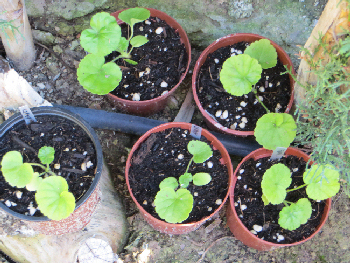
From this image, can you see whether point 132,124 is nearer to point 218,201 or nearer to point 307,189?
point 218,201

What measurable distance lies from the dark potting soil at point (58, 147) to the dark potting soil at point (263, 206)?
2.82ft

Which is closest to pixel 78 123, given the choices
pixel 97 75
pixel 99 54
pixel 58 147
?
pixel 58 147

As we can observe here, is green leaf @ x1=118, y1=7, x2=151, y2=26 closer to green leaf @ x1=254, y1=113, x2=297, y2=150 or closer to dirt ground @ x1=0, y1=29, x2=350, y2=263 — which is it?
dirt ground @ x1=0, y1=29, x2=350, y2=263

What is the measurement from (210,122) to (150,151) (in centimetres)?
44

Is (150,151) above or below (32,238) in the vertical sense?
above

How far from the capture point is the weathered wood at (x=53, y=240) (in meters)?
1.78

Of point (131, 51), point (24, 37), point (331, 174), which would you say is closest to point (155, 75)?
point (131, 51)

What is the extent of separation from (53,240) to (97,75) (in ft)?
3.17

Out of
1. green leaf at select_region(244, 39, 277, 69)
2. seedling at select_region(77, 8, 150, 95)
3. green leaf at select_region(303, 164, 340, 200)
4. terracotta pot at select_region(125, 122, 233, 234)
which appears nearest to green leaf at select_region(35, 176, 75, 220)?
terracotta pot at select_region(125, 122, 233, 234)

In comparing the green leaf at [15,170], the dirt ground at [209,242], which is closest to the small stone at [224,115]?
the dirt ground at [209,242]

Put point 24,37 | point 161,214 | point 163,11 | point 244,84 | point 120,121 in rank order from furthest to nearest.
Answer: point 163,11
point 120,121
point 24,37
point 244,84
point 161,214

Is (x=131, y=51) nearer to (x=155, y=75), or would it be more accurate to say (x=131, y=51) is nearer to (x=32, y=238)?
(x=155, y=75)

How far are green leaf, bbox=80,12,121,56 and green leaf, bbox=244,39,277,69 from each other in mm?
782

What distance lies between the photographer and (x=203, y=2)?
7.01 feet
